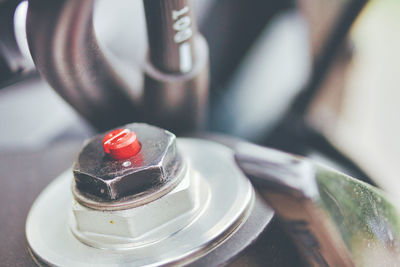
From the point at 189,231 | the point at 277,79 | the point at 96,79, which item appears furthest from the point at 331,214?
the point at 277,79

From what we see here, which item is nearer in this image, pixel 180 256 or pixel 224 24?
pixel 180 256

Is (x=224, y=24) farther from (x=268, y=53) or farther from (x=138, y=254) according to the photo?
(x=138, y=254)

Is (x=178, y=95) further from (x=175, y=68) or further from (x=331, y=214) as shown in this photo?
(x=331, y=214)

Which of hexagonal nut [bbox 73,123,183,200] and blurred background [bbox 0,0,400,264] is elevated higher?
hexagonal nut [bbox 73,123,183,200]

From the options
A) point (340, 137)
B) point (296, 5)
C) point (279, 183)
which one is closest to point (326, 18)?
point (296, 5)

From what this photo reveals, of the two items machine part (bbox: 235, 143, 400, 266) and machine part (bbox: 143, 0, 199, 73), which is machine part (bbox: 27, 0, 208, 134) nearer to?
machine part (bbox: 143, 0, 199, 73)

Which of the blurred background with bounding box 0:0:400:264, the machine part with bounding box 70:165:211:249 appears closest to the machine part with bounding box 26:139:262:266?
the machine part with bounding box 70:165:211:249
